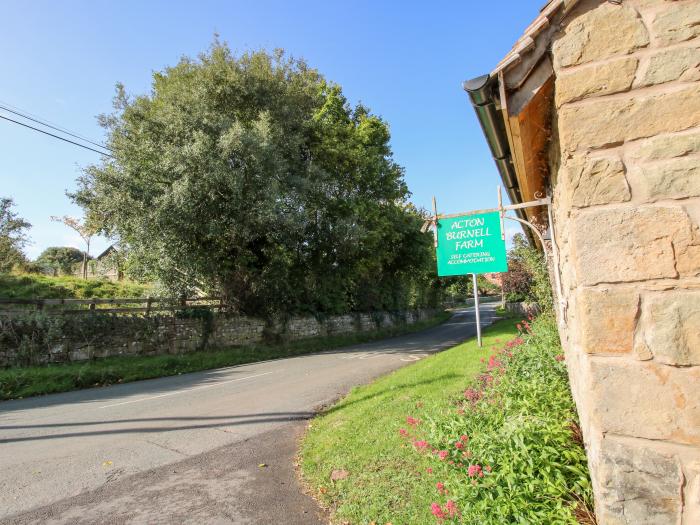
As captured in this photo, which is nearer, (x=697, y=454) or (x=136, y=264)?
(x=697, y=454)

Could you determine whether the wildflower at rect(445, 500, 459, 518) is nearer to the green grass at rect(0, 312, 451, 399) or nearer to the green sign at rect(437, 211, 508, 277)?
the green sign at rect(437, 211, 508, 277)

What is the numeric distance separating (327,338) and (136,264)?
33.2ft

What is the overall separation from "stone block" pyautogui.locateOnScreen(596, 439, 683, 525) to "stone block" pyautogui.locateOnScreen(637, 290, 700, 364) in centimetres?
50

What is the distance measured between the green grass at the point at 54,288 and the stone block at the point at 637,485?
19.1 meters

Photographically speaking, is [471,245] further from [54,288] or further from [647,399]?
[54,288]

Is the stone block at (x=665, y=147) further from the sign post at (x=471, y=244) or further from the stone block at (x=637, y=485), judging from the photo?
the sign post at (x=471, y=244)

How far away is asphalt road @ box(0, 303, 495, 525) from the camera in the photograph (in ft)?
12.8

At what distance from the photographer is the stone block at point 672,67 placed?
2268 millimetres

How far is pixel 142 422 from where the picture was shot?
271 inches

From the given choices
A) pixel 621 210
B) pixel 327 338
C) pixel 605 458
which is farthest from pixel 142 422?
pixel 327 338

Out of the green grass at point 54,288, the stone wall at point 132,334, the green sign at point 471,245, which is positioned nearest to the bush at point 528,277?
the green sign at point 471,245

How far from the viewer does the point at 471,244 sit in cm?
961

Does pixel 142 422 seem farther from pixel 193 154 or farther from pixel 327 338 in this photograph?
pixel 327 338

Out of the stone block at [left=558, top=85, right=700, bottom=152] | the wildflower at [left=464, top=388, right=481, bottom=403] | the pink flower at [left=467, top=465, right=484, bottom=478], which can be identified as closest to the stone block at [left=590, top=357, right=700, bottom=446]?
the pink flower at [left=467, top=465, right=484, bottom=478]
